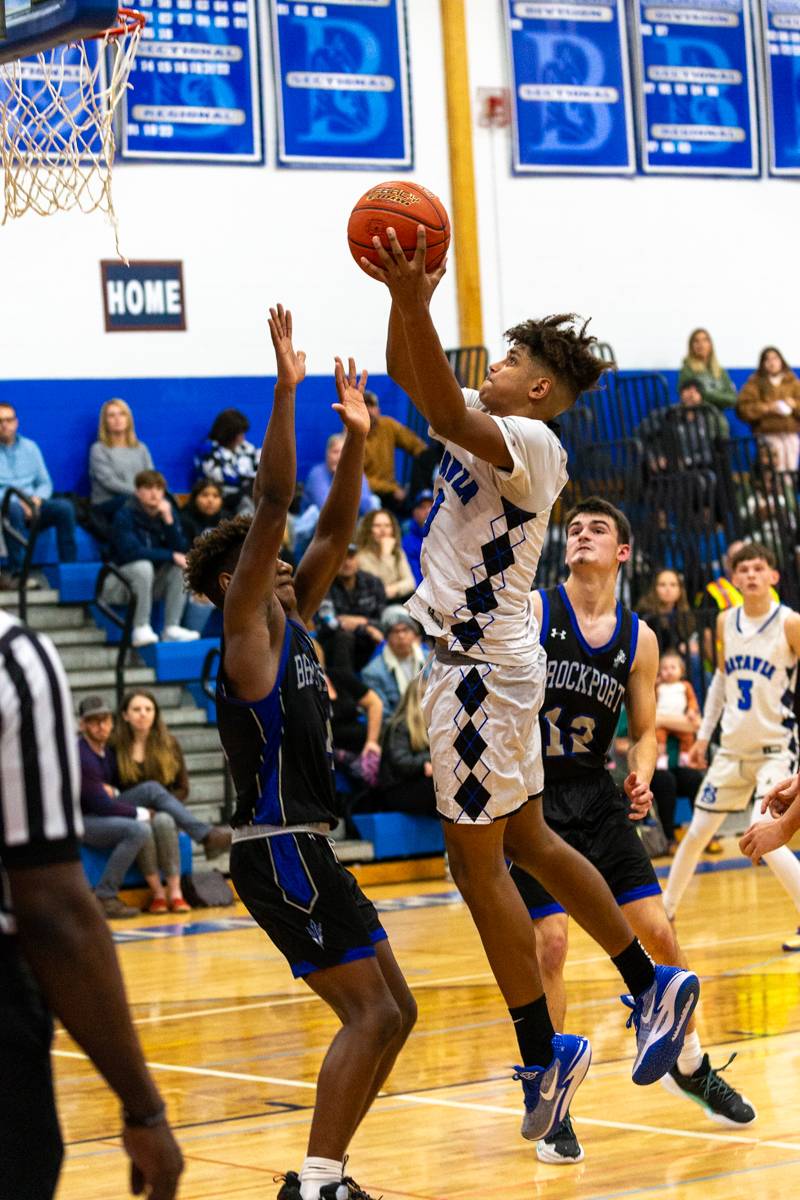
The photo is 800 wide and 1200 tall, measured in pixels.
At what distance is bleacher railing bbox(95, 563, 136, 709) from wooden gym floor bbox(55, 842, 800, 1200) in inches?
95.3

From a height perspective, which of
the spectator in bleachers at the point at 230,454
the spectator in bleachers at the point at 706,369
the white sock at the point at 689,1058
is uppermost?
the spectator in bleachers at the point at 706,369

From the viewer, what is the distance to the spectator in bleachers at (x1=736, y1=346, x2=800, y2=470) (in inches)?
606

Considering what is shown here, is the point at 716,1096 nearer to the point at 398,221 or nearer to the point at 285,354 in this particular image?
the point at 285,354

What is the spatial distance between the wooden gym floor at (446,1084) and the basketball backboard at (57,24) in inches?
131

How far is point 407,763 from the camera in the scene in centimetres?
1121

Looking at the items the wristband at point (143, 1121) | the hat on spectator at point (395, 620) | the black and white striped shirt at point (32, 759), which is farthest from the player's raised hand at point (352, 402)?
the hat on spectator at point (395, 620)

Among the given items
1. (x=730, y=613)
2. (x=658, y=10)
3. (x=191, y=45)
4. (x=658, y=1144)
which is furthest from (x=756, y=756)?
(x=658, y=10)

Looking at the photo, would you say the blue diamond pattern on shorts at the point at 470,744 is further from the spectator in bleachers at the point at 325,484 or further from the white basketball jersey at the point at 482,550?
the spectator in bleachers at the point at 325,484

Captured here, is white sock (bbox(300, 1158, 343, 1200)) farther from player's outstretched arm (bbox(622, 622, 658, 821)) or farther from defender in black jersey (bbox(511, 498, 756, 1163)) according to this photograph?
player's outstretched arm (bbox(622, 622, 658, 821))

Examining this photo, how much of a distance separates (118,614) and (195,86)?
434 cm

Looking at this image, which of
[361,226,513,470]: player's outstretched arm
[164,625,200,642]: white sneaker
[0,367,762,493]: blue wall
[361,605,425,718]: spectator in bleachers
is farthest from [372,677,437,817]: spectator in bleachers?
[361,226,513,470]: player's outstretched arm

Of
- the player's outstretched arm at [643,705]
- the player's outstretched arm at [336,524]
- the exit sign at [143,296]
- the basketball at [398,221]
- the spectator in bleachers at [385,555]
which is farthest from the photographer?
the exit sign at [143,296]

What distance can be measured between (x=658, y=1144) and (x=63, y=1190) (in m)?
1.61

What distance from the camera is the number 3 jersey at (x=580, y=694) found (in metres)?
5.52
